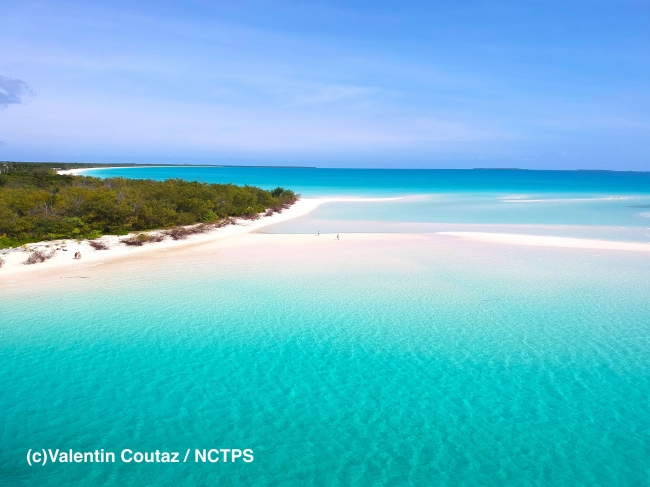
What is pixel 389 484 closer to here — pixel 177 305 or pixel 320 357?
pixel 320 357

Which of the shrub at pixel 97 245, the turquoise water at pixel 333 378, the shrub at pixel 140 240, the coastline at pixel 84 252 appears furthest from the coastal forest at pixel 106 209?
the turquoise water at pixel 333 378

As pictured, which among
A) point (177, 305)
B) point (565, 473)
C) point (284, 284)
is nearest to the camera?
point (565, 473)

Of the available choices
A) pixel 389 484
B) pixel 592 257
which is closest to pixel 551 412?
pixel 389 484

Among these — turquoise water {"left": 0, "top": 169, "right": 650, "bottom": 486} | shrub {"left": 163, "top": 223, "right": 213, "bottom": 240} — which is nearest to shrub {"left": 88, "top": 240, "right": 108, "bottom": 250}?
shrub {"left": 163, "top": 223, "right": 213, "bottom": 240}

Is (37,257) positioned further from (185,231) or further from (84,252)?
(185,231)

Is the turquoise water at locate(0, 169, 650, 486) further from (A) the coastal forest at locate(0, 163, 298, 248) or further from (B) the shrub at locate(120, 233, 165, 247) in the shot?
(A) the coastal forest at locate(0, 163, 298, 248)

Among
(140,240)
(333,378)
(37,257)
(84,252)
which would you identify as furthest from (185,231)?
(333,378)
